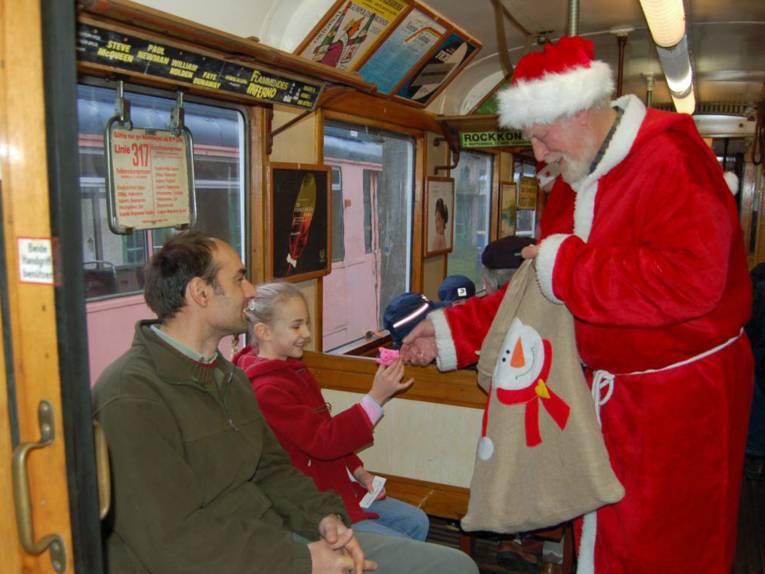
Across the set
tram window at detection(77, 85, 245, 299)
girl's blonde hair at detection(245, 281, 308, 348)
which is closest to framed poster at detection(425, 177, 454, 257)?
tram window at detection(77, 85, 245, 299)

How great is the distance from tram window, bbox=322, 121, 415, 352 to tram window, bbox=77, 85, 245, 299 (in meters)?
1.10

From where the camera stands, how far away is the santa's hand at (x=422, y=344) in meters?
2.57

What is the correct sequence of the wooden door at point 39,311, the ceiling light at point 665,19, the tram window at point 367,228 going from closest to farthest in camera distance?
1. the wooden door at point 39,311
2. the ceiling light at point 665,19
3. the tram window at point 367,228

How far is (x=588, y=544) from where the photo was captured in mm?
2188

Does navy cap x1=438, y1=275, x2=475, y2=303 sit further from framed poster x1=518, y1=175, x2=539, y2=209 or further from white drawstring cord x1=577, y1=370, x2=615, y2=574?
framed poster x1=518, y1=175, x2=539, y2=209

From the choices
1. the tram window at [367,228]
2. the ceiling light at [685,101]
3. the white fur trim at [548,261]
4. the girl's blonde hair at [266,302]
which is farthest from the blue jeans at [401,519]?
the ceiling light at [685,101]

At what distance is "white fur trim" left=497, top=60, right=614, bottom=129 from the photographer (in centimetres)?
198

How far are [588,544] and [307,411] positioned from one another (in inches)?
40.2

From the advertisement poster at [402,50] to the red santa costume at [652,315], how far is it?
207 centimetres

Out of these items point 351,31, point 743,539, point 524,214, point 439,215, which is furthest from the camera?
point 524,214

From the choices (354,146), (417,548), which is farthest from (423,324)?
(354,146)

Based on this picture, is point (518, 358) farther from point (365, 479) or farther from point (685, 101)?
point (685, 101)

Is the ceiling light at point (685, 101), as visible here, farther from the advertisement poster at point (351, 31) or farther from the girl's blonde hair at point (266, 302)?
the girl's blonde hair at point (266, 302)

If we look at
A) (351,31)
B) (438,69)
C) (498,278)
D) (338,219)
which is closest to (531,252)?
(498,278)
